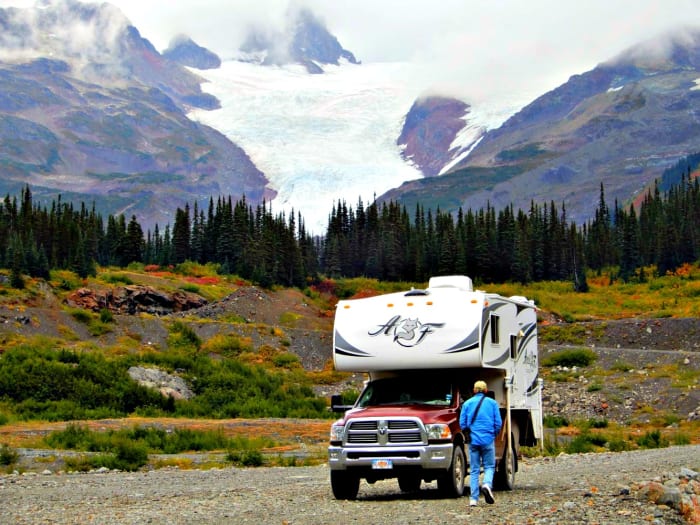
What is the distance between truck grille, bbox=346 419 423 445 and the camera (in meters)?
17.6

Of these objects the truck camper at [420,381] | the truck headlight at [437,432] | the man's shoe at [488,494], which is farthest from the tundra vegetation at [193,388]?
the man's shoe at [488,494]

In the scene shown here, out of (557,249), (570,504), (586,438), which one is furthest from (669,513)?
(557,249)

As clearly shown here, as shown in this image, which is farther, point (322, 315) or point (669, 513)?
point (322, 315)

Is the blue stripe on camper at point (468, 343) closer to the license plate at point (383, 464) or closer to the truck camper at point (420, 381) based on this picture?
the truck camper at point (420, 381)

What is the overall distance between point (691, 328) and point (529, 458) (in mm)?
36200

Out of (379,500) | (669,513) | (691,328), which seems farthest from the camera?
(691,328)

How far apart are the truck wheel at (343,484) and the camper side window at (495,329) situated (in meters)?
3.68

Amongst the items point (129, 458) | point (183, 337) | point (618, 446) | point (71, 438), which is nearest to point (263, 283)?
point (183, 337)

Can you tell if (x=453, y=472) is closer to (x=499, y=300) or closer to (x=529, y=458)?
(x=499, y=300)

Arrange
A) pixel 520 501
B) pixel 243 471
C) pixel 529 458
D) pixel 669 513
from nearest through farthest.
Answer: pixel 669 513 < pixel 520 501 < pixel 243 471 < pixel 529 458

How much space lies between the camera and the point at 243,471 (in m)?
26.3

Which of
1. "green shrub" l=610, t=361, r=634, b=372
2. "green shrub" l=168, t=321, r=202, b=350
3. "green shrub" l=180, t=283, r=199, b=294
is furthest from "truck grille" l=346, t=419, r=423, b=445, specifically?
"green shrub" l=180, t=283, r=199, b=294

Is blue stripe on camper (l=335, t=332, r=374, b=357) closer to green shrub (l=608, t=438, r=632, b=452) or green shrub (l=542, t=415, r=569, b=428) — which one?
green shrub (l=608, t=438, r=632, b=452)

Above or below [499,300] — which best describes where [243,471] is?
below
